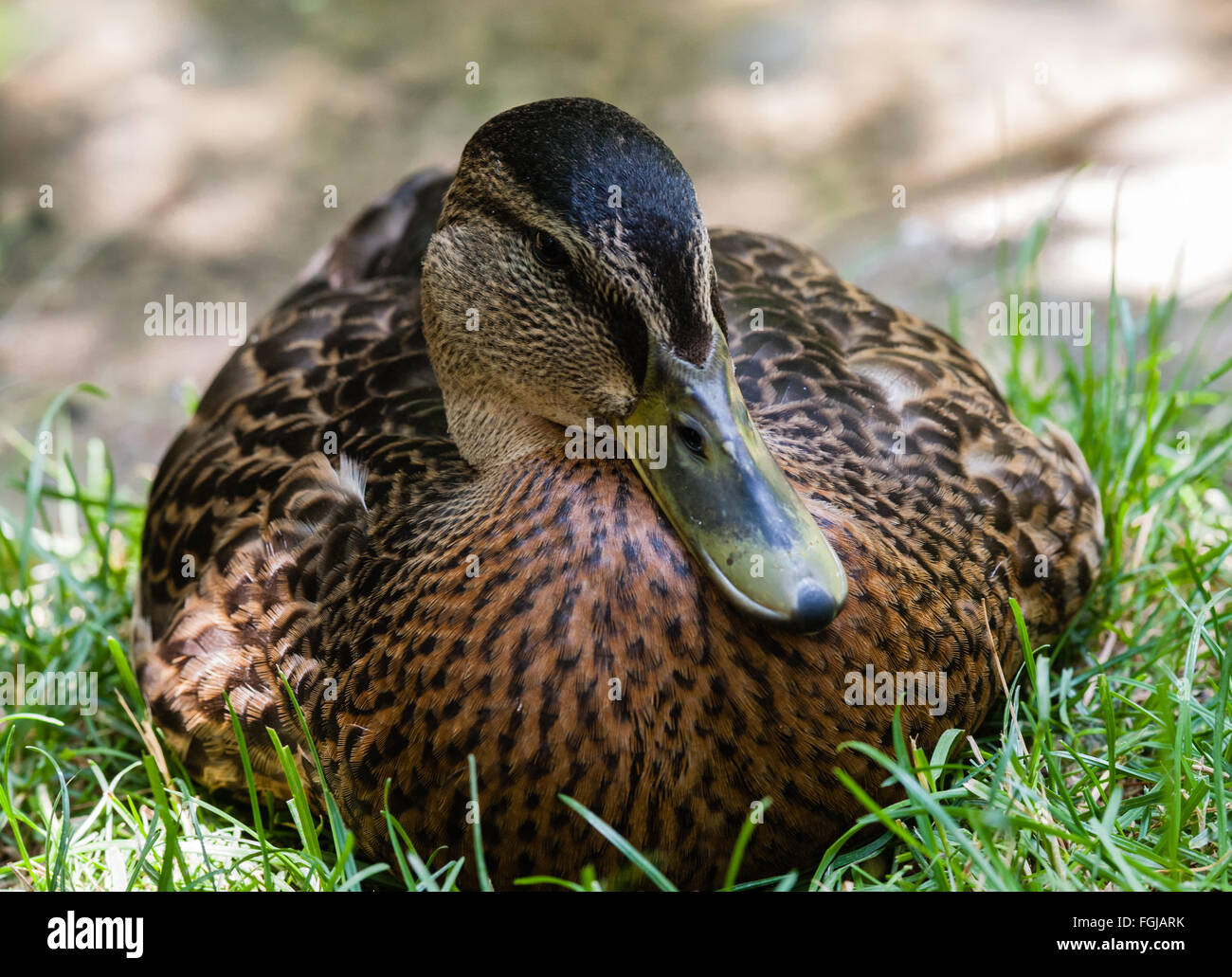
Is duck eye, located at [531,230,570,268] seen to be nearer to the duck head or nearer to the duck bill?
the duck head

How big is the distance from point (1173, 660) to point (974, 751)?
795 mm

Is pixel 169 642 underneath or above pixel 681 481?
underneath

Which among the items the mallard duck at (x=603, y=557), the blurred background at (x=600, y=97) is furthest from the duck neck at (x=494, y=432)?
the blurred background at (x=600, y=97)

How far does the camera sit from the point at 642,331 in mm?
2076

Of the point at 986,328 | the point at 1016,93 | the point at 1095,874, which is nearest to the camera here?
the point at 1095,874

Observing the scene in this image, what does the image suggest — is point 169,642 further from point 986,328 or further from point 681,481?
point 986,328

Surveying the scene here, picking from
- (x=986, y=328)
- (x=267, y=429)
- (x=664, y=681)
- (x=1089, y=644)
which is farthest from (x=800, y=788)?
(x=986, y=328)

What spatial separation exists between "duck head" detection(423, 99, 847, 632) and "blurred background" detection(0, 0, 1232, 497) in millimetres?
2426

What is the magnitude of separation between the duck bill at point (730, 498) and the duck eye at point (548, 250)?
22 cm

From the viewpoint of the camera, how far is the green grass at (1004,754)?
219 cm

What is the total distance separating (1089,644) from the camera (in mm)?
3008

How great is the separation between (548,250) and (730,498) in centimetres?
50

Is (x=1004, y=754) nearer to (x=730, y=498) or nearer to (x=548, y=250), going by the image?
(x=730, y=498)

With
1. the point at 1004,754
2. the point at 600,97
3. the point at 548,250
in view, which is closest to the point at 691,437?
the point at 548,250
